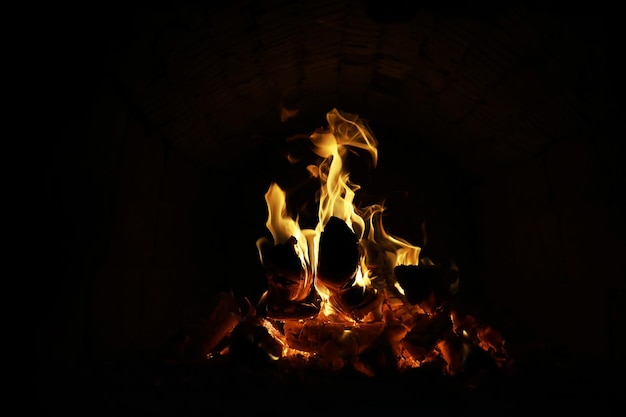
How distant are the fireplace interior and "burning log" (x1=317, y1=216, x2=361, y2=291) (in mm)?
621

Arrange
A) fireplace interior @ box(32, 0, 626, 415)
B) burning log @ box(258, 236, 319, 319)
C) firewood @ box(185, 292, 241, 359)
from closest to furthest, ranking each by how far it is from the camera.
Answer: fireplace interior @ box(32, 0, 626, 415), firewood @ box(185, 292, 241, 359), burning log @ box(258, 236, 319, 319)

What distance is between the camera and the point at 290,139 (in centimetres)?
453

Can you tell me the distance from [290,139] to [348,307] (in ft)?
7.66

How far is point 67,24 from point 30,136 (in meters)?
0.54

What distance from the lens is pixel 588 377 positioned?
6.79 feet

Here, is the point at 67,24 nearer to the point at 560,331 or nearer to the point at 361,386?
the point at 361,386

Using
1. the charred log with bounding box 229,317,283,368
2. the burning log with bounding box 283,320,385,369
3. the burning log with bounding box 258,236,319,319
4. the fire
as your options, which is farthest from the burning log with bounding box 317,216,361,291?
the charred log with bounding box 229,317,283,368

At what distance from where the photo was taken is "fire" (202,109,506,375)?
2.23 metres

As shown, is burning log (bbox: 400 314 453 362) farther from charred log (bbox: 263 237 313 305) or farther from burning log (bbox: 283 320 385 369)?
charred log (bbox: 263 237 313 305)

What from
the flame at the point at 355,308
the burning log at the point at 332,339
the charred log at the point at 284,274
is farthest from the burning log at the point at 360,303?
the charred log at the point at 284,274

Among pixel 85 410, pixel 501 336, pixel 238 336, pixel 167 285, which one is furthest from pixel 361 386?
pixel 167 285

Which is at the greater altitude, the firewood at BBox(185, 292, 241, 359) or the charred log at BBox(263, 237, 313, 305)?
the charred log at BBox(263, 237, 313, 305)

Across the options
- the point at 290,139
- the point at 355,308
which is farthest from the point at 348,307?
the point at 290,139

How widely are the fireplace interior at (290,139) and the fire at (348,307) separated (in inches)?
3.6
